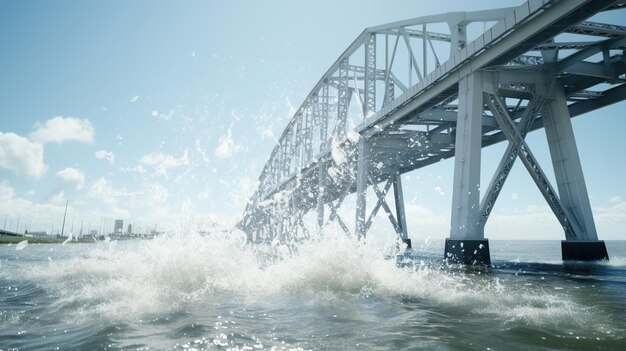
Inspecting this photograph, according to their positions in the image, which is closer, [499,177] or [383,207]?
[499,177]

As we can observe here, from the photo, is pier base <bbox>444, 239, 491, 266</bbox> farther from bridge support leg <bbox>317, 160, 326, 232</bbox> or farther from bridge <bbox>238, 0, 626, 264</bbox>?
bridge support leg <bbox>317, 160, 326, 232</bbox>

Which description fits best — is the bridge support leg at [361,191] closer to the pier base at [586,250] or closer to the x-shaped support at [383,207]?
the x-shaped support at [383,207]


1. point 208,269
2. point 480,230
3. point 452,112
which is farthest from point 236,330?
point 452,112

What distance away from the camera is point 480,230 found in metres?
15.1

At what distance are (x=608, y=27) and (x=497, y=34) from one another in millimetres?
4460

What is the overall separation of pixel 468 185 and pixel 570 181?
6369 mm

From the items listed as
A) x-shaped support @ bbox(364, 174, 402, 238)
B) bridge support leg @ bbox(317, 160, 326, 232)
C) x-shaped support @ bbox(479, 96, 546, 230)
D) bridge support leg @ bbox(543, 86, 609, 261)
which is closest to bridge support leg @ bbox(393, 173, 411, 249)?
x-shaped support @ bbox(364, 174, 402, 238)

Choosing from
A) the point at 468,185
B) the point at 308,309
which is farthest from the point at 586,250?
the point at 308,309

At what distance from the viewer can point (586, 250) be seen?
17.1 meters

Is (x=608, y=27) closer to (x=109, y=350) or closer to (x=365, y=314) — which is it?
(x=365, y=314)

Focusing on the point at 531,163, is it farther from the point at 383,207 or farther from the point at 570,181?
the point at 383,207

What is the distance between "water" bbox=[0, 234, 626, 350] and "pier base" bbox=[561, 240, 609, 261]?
713 cm

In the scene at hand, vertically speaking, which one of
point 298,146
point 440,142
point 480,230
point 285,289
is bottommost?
point 285,289

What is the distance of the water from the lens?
4262 mm
